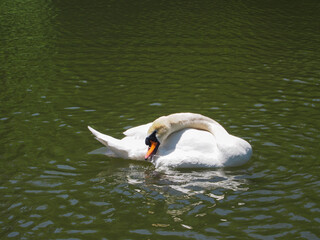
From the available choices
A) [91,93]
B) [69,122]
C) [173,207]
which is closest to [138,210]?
[173,207]

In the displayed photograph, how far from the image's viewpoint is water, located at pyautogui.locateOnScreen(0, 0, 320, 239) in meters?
7.19

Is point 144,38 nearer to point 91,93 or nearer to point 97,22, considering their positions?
point 97,22

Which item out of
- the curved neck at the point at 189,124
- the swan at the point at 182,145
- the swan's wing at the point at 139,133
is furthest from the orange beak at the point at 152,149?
the swan's wing at the point at 139,133

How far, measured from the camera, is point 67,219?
7215mm

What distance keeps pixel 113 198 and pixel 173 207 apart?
37.7 inches

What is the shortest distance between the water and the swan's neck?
0.67m

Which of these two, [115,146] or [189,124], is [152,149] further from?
[189,124]

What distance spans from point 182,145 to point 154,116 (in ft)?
8.77

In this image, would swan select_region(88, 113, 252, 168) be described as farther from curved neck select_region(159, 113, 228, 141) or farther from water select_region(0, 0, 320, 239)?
water select_region(0, 0, 320, 239)

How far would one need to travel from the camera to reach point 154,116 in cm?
1162

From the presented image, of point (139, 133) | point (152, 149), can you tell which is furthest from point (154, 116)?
point (152, 149)

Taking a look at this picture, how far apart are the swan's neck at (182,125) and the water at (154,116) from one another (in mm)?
669

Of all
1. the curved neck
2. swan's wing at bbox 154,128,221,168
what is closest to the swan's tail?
swan's wing at bbox 154,128,221,168

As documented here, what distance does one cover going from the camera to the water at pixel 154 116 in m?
7.19
